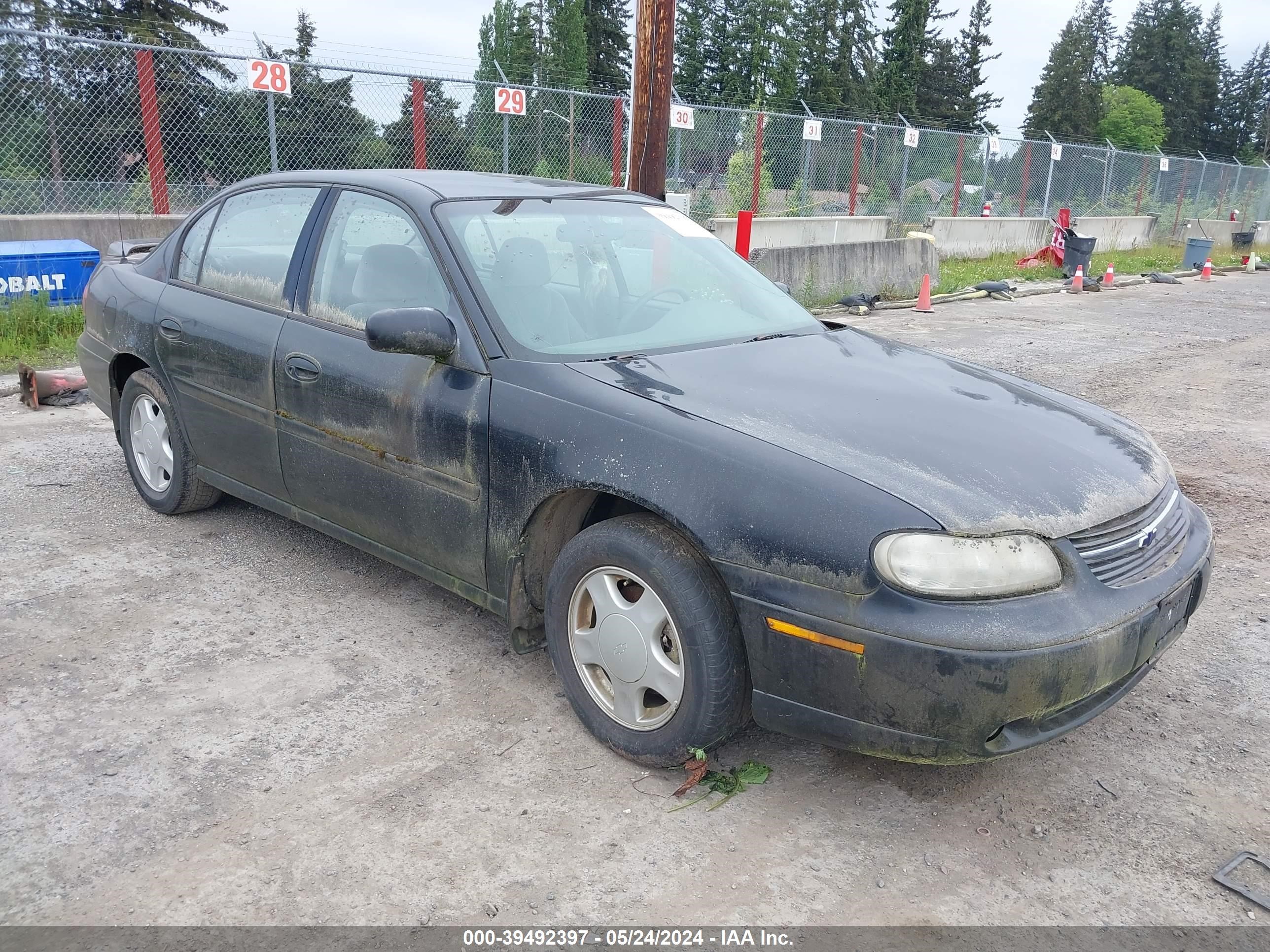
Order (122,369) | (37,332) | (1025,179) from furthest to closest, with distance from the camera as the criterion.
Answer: (1025,179)
(37,332)
(122,369)

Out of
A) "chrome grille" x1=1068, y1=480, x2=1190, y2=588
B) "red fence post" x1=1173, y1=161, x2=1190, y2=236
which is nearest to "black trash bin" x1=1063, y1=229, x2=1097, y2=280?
"red fence post" x1=1173, y1=161, x2=1190, y2=236

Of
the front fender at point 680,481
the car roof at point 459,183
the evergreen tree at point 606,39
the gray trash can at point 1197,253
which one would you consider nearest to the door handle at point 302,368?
the car roof at point 459,183

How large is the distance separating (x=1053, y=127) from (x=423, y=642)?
81.8 metres

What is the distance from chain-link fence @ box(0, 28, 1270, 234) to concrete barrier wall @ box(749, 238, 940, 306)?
150 inches

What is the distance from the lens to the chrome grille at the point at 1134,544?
8.73 ft

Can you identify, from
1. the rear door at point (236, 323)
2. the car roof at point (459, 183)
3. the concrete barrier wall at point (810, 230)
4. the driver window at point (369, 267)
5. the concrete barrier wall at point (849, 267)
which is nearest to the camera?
the driver window at point (369, 267)

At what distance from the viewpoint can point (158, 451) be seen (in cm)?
476

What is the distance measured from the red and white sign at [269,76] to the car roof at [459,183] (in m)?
7.85

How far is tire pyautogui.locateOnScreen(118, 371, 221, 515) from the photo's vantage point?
459cm

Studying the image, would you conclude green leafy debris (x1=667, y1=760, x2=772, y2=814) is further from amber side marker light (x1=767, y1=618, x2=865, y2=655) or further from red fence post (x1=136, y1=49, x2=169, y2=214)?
red fence post (x1=136, y1=49, x2=169, y2=214)

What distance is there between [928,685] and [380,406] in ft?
6.67

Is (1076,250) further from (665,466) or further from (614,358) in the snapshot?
(665,466)

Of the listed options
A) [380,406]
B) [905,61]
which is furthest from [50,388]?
[905,61]

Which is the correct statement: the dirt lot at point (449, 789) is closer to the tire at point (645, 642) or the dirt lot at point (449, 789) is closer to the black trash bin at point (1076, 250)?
the tire at point (645, 642)
